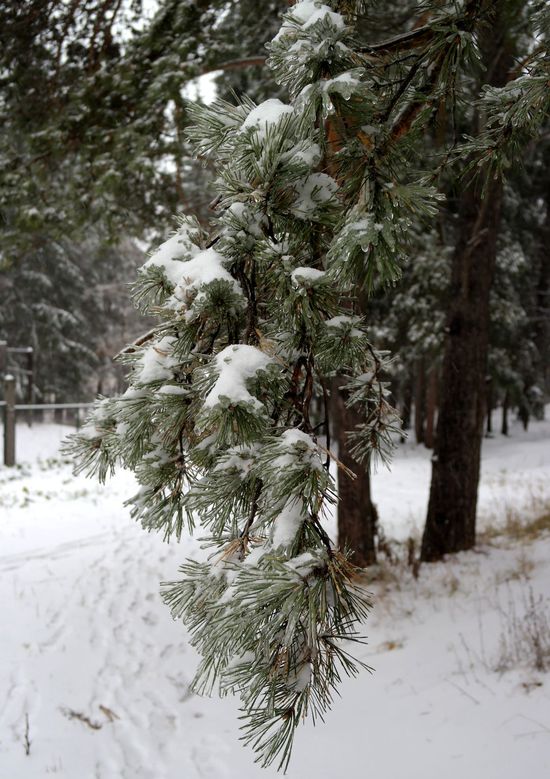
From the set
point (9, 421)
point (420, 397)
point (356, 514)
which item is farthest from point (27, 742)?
point (420, 397)

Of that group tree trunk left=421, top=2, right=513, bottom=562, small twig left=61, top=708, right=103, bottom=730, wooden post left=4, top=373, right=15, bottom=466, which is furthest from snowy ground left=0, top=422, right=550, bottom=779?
wooden post left=4, top=373, right=15, bottom=466

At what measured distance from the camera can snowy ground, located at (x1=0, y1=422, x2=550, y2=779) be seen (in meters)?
2.97

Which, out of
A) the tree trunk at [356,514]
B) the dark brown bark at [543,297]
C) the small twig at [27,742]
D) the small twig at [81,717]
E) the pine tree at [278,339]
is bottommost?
the small twig at [81,717]

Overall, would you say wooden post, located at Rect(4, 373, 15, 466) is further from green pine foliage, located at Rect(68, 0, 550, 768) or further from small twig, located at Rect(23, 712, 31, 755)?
green pine foliage, located at Rect(68, 0, 550, 768)

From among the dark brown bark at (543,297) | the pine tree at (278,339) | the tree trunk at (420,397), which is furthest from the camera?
the tree trunk at (420,397)

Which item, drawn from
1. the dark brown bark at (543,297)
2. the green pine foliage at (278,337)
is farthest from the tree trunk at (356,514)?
the dark brown bark at (543,297)

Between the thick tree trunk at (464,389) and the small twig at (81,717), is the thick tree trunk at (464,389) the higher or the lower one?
the higher one

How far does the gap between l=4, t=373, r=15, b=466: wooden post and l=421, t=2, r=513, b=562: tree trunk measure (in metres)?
7.92

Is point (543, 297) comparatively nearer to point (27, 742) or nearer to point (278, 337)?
point (27, 742)

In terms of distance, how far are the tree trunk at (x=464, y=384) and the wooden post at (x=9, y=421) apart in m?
7.92

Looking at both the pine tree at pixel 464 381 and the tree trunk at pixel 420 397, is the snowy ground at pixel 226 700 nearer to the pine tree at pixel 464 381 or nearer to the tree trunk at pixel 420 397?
the pine tree at pixel 464 381

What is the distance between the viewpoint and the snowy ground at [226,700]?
2.97 m

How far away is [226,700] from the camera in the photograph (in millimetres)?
3818

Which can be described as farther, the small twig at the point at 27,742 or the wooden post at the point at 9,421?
the wooden post at the point at 9,421
